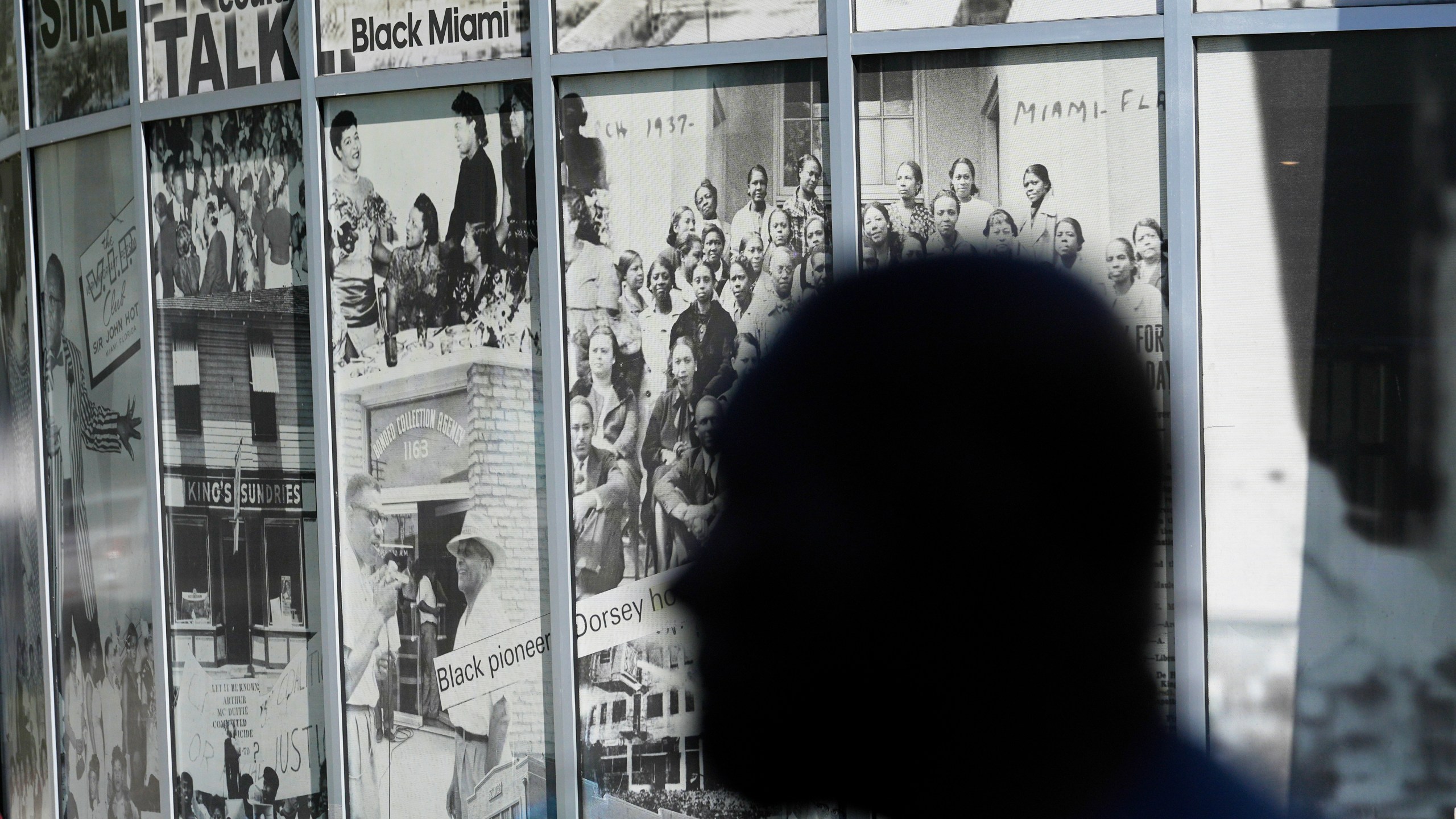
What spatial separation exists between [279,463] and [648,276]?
1.53m

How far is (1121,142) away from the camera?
362cm

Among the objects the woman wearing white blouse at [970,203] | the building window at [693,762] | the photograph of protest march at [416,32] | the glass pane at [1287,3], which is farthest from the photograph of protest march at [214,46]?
the glass pane at [1287,3]

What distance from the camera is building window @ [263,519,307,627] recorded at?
432 cm

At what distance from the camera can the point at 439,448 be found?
4.13 meters

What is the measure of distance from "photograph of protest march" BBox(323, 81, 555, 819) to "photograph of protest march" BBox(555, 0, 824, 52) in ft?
0.89

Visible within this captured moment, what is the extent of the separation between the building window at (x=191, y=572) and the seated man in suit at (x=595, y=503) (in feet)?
4.95

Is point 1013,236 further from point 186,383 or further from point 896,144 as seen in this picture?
point 186,383

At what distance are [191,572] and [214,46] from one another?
6.23 ft

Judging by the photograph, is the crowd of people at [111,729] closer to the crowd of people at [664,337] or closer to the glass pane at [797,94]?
the crowd of people at [664,337]

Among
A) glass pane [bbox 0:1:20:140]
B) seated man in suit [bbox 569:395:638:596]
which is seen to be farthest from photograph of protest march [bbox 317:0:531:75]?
glass pane [bbox 0:1:20:140]

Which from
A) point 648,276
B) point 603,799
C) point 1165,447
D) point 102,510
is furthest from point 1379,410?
point 102,510

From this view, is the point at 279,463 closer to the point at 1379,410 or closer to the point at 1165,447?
the point at 1165,447

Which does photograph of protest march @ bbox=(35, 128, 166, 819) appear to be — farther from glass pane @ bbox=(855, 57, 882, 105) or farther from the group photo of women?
glass pane @ bbox=(855, 57, 882, 105)

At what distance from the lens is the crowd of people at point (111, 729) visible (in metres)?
4.67
